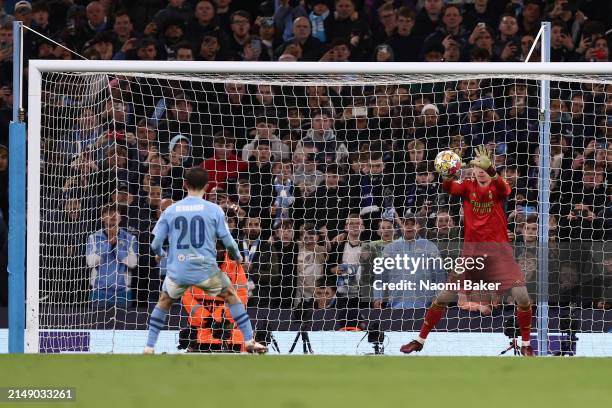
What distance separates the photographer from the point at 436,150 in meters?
10.7

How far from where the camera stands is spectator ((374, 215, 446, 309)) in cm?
991

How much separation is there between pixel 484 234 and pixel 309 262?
143 centimetres

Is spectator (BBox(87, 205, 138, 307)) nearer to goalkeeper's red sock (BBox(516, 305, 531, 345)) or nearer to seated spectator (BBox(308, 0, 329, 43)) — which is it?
goalkeeper's red sock (BBox(516, 305, 531, 345))

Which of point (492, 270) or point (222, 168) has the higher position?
point (222, 168)

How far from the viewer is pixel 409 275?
32.9 feet

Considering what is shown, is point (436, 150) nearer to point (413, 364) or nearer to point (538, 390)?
point (413, 364)

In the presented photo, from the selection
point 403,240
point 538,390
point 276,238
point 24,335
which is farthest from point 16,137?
point 538,390

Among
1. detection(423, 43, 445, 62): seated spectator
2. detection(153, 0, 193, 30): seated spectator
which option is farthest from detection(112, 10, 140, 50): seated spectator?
detection(423, 43, 445, 62): seated spectator

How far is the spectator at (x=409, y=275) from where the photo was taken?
9.91 meters

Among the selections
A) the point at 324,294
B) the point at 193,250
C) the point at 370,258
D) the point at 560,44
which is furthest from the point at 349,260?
the point at 560,44

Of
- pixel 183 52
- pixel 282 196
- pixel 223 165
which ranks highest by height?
pixel 183 52

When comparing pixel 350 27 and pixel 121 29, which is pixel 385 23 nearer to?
pixel 350 27

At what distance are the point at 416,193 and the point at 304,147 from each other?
3.38ft

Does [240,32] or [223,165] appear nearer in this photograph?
[223,165]
